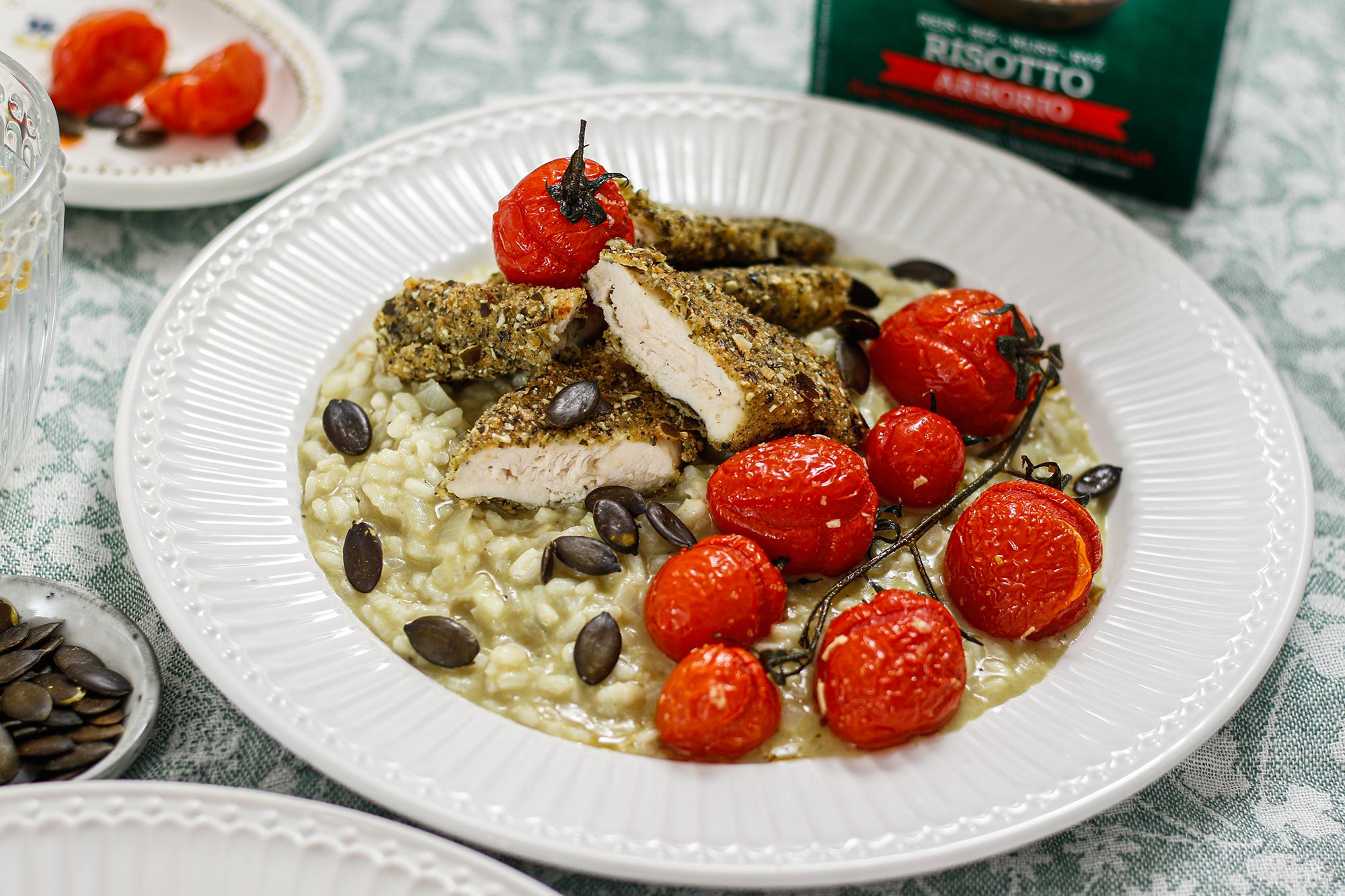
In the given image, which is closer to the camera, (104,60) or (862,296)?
(862,296)

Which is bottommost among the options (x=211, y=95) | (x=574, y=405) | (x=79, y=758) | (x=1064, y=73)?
(x=79, y=758)

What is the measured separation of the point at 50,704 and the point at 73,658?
0.16m

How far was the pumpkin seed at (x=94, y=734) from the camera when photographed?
2.79 metres

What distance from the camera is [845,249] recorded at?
441 centimetres

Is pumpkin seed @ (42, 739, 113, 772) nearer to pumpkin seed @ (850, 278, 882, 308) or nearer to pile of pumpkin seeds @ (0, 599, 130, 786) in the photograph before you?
pile of pumpkin seeds @ (0, 599, 130, 786)

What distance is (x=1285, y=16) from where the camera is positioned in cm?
596

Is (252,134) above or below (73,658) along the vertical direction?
above

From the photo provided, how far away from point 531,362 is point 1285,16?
4.78 m

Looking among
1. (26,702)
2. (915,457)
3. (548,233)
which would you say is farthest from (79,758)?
(915,457)

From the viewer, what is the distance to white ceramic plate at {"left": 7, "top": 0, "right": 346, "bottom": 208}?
14.3 feet

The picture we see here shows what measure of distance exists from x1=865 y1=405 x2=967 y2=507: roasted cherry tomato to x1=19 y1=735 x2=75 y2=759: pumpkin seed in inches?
88.7

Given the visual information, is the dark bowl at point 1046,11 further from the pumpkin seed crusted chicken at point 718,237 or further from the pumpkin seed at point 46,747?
the pumpkin seed at point 46,747

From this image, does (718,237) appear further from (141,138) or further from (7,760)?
(7,760)

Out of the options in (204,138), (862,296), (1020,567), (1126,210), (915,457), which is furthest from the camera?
(1126,210)
